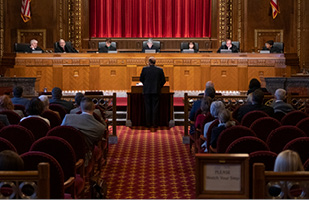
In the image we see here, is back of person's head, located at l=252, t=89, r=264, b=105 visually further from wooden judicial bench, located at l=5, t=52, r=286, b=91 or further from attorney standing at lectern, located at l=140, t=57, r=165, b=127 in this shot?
wooden judicial bench, located at l=5, t=52, r=286, b=91

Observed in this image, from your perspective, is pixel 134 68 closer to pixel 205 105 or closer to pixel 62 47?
pixel 62 47

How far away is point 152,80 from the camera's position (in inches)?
425

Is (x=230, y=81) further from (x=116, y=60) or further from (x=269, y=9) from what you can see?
(x=269, y=9)

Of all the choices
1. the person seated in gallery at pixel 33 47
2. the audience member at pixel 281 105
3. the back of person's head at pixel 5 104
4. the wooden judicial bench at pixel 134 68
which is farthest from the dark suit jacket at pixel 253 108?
the person seated in gallery at pixel 33 47

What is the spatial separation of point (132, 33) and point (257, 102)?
1294cm

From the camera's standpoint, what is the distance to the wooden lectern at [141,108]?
11.2 m

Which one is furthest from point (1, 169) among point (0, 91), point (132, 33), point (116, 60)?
point (132, 33)

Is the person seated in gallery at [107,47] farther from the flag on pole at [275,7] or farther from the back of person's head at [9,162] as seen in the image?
the back of person's head at [9,162]

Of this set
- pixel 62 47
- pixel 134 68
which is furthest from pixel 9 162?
pixel 62 47

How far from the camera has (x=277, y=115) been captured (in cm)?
736

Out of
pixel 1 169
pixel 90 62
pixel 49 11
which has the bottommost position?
pixel 1 169

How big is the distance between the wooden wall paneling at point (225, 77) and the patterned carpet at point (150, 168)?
4517mm

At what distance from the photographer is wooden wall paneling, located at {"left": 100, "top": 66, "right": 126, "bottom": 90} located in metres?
14.8

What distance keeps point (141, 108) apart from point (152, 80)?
2.54 feet
